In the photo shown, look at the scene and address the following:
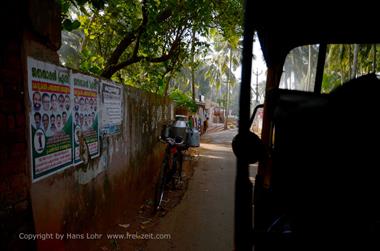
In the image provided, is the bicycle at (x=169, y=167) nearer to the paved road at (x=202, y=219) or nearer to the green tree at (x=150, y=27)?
the paved road at (x=202, y=219)

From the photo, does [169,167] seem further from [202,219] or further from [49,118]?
[49,118]

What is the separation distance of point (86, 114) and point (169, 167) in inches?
108

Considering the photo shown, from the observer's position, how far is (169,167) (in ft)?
18.0

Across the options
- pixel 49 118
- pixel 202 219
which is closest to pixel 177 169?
pixel 202 219

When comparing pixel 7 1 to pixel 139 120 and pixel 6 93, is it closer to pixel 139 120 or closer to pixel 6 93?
pixel 6 93

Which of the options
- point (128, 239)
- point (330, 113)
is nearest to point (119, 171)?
point (128, 239)

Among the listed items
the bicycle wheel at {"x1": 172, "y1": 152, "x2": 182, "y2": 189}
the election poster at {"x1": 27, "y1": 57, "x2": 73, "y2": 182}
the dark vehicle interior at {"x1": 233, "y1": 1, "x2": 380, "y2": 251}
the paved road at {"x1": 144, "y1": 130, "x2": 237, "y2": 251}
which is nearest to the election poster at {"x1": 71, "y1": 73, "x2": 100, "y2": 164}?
the election poster at {"x1": 27, "y1": 57, "x2": 73, "y2": 182}

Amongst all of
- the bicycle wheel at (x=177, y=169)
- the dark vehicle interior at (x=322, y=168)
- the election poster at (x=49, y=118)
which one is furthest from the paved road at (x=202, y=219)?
the dark vehicle interior at (x=322, y=168)

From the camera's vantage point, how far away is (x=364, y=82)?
97 centimetres

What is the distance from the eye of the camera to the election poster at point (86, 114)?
2795 millimetres

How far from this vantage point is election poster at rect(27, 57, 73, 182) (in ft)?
6.92

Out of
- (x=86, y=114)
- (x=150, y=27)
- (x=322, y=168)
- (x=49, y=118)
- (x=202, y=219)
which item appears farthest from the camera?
(x=150, y=27)

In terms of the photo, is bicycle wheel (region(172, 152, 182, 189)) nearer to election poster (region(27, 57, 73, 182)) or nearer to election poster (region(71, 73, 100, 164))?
election poster (region(71, 73, 100, 164))

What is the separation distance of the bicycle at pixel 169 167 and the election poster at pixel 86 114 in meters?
1.64
